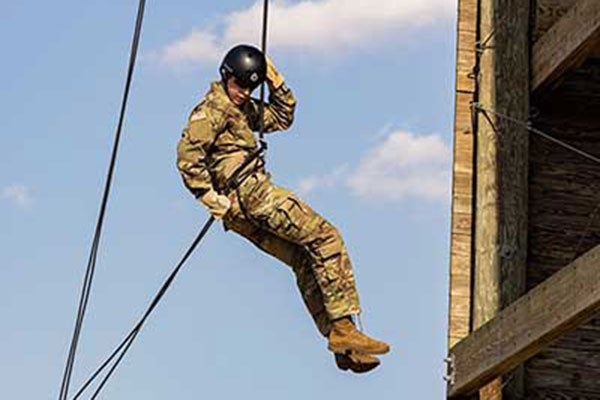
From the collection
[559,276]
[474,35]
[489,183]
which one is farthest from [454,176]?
[559,276]

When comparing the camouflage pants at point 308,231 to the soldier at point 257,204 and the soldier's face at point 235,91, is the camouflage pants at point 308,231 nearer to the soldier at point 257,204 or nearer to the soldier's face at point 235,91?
the soldier at point 257,204

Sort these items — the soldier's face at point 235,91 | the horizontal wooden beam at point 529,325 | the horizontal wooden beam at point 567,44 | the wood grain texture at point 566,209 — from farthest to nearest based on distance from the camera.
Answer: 1. the wood grain texture at point 566,209
2. the soldier's face at point 235,91
3. the horizontal wooden beam at point 567,44
4. the horizontal wooden beam at point 529,325

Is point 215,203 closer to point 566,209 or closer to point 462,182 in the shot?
point 462,182

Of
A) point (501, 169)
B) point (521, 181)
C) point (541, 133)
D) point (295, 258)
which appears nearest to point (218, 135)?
point (295, 258)

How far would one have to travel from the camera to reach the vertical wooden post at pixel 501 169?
11125 millimetres

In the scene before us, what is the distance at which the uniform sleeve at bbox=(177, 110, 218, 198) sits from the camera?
415 inches

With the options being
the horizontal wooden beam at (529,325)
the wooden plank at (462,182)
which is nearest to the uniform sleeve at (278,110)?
the wooden plank at (462,182)

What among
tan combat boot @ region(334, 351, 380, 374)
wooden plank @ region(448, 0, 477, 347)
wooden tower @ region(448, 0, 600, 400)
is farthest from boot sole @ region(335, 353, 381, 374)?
wooden plank @ region(448, 0, 477, 347)

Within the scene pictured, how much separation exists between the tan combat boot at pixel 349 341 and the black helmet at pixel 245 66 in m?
1.49

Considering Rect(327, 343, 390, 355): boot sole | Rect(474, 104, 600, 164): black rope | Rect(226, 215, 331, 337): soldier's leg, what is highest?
Rect(474, 104, 600, 164): black rope

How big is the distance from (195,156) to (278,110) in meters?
0.80

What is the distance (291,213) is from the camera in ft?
35.2

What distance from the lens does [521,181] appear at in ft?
37.3

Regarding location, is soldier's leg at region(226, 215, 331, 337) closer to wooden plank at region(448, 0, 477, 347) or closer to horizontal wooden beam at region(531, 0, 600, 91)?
wooden plank at region(448, 0, 477, 347)
